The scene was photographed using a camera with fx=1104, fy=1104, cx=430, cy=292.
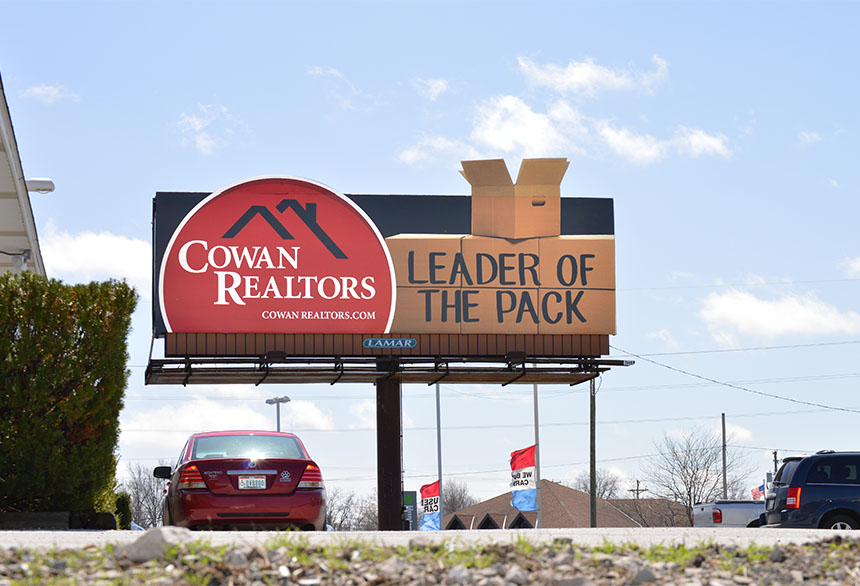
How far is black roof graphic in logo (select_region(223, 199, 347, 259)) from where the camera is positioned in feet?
73.6

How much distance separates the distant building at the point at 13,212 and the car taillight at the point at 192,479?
7795 millimetres

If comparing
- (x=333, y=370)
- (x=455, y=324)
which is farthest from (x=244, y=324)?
(x=455, y=324)

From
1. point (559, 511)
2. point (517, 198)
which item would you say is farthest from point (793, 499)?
point (559, 511)

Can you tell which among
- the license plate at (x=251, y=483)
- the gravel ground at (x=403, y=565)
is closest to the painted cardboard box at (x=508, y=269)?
the license plate at (x=251, y=483)

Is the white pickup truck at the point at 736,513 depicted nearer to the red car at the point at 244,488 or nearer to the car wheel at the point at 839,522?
the car wheel at the point at 839,522

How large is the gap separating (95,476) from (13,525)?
120 cm

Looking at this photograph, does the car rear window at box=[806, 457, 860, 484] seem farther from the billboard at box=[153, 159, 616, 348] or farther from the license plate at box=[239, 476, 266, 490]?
the license plate at box=[239, 476, 266, 490]

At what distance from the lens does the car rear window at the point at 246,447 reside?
1392 centimetres

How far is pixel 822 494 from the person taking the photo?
17.5 metres

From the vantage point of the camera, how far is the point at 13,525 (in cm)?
1407

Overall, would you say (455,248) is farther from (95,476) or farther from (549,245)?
(95,476)

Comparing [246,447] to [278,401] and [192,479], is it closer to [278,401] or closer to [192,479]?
[192,479]

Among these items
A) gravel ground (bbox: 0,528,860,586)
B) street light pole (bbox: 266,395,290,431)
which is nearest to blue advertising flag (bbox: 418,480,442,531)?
street light pole (bbox: 266,395,290,431)

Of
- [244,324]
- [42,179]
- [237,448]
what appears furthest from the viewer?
[244,324]
